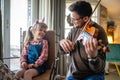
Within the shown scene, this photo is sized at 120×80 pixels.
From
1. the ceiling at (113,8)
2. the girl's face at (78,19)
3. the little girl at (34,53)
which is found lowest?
the little girl at (34,53)

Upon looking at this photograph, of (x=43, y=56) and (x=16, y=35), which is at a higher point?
(x=16, y=35)

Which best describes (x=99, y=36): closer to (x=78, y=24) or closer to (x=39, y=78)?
(x=78, y=24)

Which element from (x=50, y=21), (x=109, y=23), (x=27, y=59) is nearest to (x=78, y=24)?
(x=27, y=59)

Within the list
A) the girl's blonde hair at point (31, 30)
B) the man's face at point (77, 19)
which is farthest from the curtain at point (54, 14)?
the man's face at point (77, 19)

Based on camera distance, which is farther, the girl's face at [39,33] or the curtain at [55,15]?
the curtain at [55,15]

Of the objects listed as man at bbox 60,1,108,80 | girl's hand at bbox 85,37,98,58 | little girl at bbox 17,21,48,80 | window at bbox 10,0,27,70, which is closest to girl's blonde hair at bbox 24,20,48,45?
little girl at bbox 17,21,48,80

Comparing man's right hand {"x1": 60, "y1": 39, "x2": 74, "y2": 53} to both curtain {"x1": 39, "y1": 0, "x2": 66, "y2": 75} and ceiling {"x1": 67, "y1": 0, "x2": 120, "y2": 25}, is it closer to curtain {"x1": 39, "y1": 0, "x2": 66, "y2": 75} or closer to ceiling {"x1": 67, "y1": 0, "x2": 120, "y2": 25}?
curtain {"x1": 39, "y1": 0, "x2": 66, "y2": 75}

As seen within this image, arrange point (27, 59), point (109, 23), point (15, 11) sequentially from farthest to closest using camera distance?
point (109, 23) < point (15, 11) < point (27, 59)

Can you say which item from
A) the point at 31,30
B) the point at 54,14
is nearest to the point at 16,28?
the point at 31,30

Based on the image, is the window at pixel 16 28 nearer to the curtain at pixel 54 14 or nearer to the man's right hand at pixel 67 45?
the curtain at pixel 54 14

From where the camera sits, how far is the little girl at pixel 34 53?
2520 millimetres

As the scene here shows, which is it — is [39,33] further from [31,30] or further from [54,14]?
[54,14]

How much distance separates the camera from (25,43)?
8.98 feet

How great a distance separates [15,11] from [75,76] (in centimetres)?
231
